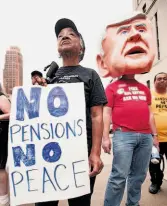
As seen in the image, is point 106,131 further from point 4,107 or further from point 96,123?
point 4,107

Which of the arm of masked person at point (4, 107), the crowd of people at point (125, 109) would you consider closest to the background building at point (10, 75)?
the arm of masked person at point (4, 107)

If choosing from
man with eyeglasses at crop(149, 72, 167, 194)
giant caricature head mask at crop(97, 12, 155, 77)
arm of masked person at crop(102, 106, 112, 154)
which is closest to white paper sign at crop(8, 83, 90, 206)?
arm of masked person at crop(102, 106, 112, 154)

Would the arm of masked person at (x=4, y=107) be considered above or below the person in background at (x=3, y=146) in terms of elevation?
above

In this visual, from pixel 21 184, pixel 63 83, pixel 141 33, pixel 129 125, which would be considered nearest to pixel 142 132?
pixel 129 125

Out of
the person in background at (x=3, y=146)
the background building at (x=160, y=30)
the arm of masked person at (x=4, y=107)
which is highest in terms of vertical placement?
the background building at (x=160, y=30)

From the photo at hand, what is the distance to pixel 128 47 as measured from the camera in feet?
9.97

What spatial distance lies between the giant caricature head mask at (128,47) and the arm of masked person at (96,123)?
3.22ft

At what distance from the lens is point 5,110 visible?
322 cm

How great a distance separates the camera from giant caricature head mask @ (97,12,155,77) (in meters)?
3.00

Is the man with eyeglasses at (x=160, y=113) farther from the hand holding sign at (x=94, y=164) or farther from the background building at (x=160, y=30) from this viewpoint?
the background building at (x=160, y=30)

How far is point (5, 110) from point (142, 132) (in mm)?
1431

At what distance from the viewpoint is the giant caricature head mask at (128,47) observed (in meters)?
3.00

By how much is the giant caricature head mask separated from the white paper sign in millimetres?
1204

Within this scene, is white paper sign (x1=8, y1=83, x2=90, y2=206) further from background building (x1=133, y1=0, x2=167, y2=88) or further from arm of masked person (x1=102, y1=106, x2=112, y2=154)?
background building (x1=133, y1=0, x2=167, y2=88)
